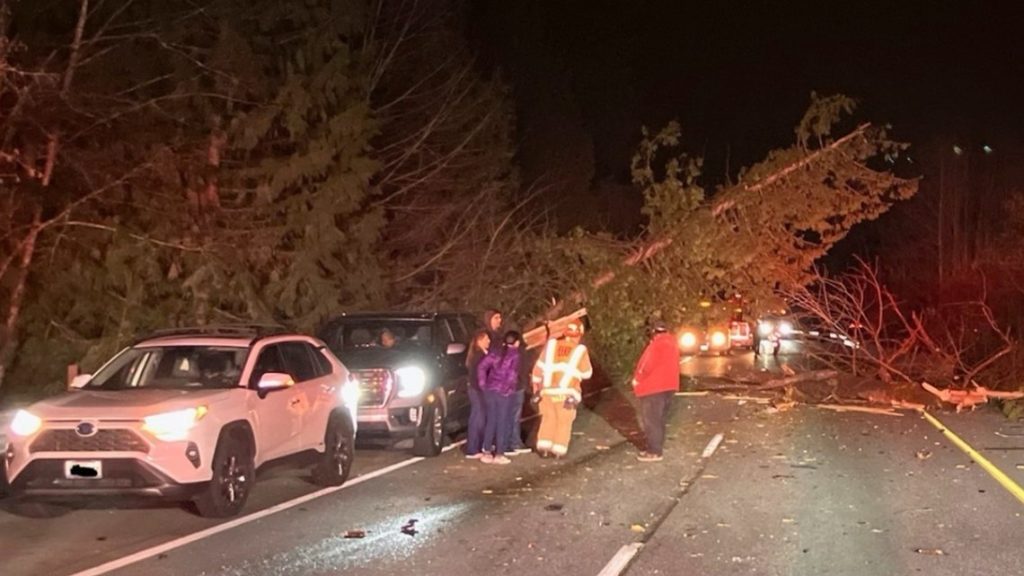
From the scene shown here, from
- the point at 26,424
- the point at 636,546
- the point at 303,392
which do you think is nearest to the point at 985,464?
the point at 636,546

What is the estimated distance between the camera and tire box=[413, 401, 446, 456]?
14.4 m

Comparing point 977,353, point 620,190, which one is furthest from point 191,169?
point 620,190

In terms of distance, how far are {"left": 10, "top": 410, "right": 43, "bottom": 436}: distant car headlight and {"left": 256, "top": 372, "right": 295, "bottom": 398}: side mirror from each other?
193 cm

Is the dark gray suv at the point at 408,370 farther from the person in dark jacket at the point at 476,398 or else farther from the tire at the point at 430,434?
the person in dark jacket at the point at 476,398

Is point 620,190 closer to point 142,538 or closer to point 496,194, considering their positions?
point 496,194

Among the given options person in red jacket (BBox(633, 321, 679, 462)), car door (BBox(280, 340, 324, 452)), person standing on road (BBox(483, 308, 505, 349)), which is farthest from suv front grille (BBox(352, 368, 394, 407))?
person in red jacket (BBox(633, 321, 679, 462))

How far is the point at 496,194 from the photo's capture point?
96.9 ft

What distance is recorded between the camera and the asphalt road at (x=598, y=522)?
8570 mm

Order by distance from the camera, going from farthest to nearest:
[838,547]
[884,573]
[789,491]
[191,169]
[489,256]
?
[489,256] → [191,169] → [789,491] → [838,547] → [884,573]

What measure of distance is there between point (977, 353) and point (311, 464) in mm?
17710

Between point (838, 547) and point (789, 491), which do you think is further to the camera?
point (789, 491)

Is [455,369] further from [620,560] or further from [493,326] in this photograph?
[620,560]

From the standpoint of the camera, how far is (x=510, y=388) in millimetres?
14086

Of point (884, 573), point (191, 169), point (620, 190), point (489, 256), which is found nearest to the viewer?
point (884, 573)
